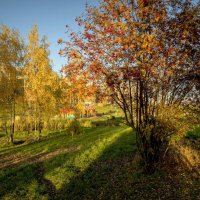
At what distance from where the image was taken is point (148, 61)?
21.0ft

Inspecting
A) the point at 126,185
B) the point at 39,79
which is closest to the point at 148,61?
the point at 126,185

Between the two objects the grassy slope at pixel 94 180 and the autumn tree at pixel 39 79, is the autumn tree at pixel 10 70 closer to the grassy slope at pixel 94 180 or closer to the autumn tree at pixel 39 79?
the autumn tree at pixel 39 79

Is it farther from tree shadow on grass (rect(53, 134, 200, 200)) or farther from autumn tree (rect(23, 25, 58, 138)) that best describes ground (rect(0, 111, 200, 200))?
autumn tree (rect(23, 25, 58, 138))

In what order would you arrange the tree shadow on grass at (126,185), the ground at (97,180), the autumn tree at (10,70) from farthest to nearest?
1. the autumn tree at (10,70)
2. the ground at (97,180)
3. the tree shadow on grass at (126,185)

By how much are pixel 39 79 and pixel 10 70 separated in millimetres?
3055

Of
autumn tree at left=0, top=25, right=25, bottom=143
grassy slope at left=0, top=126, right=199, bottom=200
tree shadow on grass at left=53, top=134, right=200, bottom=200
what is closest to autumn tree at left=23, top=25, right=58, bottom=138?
autumn tree at left=0, top=25, right=25, bottom=143

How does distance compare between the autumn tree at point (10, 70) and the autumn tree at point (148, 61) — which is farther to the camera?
the autumn tree at point (10, 70)

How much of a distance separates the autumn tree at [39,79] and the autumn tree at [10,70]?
87 cm

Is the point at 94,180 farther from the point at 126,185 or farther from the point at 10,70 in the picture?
the point at 10,70

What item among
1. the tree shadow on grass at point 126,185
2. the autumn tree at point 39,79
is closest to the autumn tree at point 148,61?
the tree shadow on grass at point 126,185

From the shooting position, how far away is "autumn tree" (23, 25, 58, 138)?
18.6 meters

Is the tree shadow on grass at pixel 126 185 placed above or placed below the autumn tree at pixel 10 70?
below

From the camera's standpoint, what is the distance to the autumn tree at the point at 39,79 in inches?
732

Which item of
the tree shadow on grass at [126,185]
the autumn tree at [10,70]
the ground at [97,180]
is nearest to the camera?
the tree shadow on grass at [126,185]
